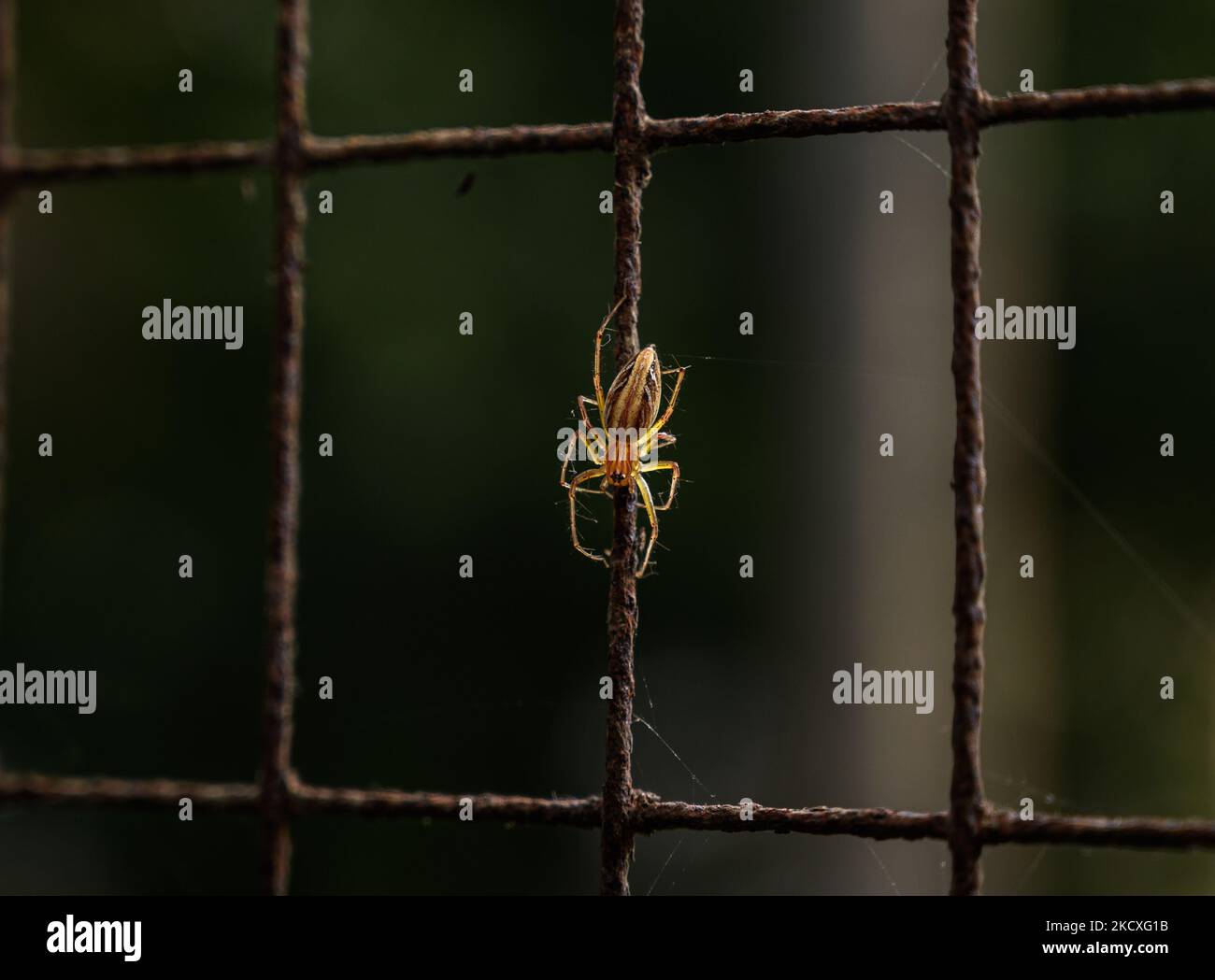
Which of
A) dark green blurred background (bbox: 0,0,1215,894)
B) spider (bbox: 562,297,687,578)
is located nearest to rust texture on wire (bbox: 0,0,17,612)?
spider (bbox: 562,297,687,578)

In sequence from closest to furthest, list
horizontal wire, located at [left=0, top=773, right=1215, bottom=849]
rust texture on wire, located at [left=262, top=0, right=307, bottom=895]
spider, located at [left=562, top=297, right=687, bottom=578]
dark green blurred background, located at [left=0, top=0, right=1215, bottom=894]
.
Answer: horizontal wire, located at [left=0, top=773, right=1215, bottom=849] < rust texture on wire, located at [left=262, top=0, right=307, bottom=895] < spider, located at [left=562, top=297, right=687, bottom=578] < dark green blurred background, located at [left=0, top=0, right=1215, bottom=894]

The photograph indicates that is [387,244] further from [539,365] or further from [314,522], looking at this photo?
[314,522]

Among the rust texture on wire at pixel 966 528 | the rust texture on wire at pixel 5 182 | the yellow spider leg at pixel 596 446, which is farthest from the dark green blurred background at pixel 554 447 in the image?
the rust texture on wire at pixel 966 528

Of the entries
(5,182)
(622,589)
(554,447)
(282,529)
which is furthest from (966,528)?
(554,447)

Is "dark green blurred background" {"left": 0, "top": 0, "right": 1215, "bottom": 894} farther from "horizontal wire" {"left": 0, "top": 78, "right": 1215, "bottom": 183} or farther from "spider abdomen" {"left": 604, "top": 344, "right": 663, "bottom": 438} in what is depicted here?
"horizontal wire" {"left": 0, "top": 78, "right": 1215, "bottom": 183}

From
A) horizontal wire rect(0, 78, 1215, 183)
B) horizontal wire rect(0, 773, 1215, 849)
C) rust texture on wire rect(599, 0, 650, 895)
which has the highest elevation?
horizontal wire rect(0, 78, 1215, 183)

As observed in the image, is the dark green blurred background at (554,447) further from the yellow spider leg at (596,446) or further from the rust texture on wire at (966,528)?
the rust texture on wire at (966,528)
